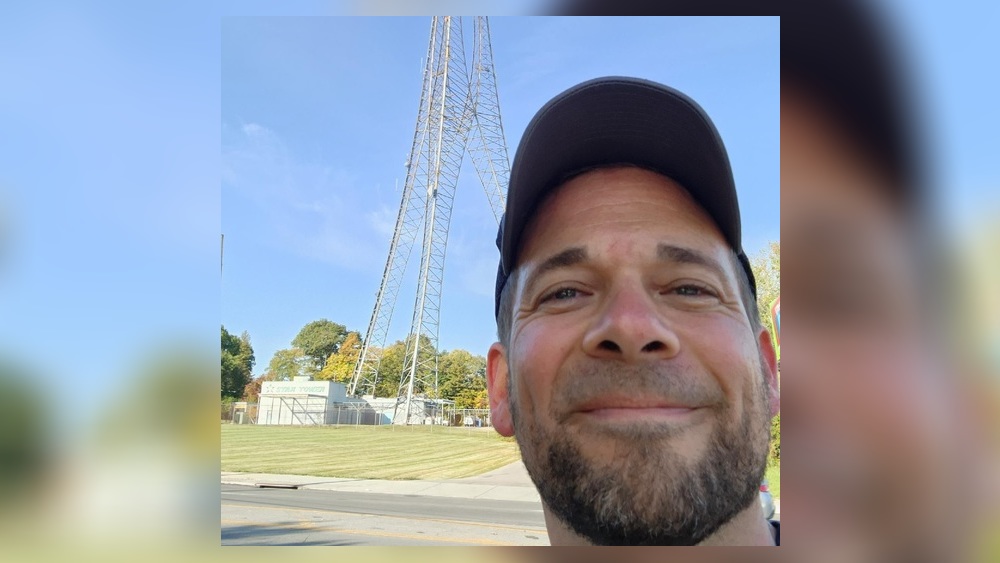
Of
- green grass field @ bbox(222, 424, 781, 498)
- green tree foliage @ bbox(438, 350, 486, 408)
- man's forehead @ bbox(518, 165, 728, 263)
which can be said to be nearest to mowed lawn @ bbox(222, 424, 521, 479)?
green grass field @ bbox(222, 424, 781, 498)

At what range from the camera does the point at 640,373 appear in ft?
3.40

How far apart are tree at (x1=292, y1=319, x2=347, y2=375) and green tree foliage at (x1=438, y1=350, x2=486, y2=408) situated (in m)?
0.32

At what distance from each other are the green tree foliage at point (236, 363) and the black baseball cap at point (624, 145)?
2.88 ft

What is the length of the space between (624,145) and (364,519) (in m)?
1.26

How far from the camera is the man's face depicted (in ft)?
3.37

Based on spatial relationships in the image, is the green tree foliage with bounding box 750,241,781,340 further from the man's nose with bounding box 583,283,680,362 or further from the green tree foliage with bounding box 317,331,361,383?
the green tree foliage with bounding box 317,331,361,383

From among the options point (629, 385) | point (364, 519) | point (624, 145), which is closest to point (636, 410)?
point (629, 385)

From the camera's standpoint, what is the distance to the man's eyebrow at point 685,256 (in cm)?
107

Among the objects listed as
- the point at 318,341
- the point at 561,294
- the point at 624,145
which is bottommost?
the point at 318,341

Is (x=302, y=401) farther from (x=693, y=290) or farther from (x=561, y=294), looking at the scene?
(x=693, y=290)

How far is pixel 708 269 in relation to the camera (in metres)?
1.07
